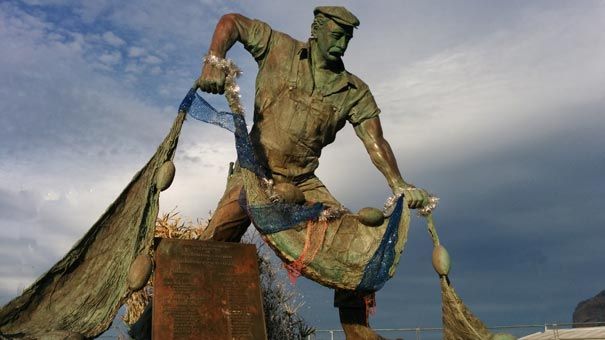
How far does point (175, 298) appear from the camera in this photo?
15.6 ft

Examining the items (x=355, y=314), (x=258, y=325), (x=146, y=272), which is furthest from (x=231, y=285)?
(x=355, y=314)

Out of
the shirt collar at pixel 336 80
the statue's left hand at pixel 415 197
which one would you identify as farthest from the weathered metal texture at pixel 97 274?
the statue's left hand at pixel 415 197

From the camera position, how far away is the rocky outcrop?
70.4ft

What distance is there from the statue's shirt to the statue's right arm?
3.5 inches

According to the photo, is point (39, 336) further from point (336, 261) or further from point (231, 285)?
point (336, 261)

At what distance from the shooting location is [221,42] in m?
5.33

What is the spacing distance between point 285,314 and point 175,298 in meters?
4.67

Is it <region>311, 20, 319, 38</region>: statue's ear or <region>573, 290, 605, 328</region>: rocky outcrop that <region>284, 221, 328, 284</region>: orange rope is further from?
<region>573, 290, 605, 328</region>: rocky outcrop

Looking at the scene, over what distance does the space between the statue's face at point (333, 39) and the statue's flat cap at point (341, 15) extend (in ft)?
0.15

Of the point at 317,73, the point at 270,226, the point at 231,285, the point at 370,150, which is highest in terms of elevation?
the point at 317,73

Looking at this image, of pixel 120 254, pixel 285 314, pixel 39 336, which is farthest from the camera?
pixel 285 314

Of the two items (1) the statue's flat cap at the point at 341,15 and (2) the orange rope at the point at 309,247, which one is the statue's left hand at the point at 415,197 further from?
(1) the statue's flat cap at the point at 341,15

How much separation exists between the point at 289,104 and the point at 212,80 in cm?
79

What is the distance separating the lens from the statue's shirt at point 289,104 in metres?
5.61
